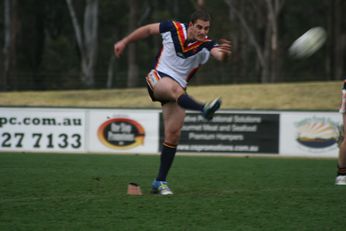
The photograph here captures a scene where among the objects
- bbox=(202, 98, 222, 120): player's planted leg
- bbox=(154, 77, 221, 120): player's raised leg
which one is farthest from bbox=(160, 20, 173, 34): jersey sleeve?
bbox=(202, 98, 222, 120): player's planted leg

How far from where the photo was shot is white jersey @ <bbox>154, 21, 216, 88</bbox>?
8047 millimetres

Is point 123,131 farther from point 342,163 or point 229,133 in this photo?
point 342,163

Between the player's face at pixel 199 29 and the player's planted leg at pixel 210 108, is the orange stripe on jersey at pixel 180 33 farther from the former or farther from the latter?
the player's planted leg at pixel 210 108

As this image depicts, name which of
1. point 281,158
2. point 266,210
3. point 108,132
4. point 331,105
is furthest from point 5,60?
point 266,210

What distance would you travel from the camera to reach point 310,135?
727 inches

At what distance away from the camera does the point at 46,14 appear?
5238 centimetres

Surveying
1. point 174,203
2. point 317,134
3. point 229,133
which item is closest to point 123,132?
point 229,133

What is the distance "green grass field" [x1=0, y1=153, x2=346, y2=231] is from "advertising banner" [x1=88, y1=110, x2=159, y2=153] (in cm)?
733

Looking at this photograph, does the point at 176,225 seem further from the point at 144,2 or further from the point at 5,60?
the point at 144,2

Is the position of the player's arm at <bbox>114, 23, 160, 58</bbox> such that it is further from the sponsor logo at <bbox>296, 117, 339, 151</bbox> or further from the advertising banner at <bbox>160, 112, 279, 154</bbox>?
the sponsor logo at <bbox>296, 117, 339, 151</bbox>

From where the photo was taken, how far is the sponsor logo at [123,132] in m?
18.7

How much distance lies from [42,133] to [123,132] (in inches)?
84.3

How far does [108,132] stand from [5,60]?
21249mm

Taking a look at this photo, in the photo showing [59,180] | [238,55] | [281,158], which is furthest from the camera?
[238,55]
